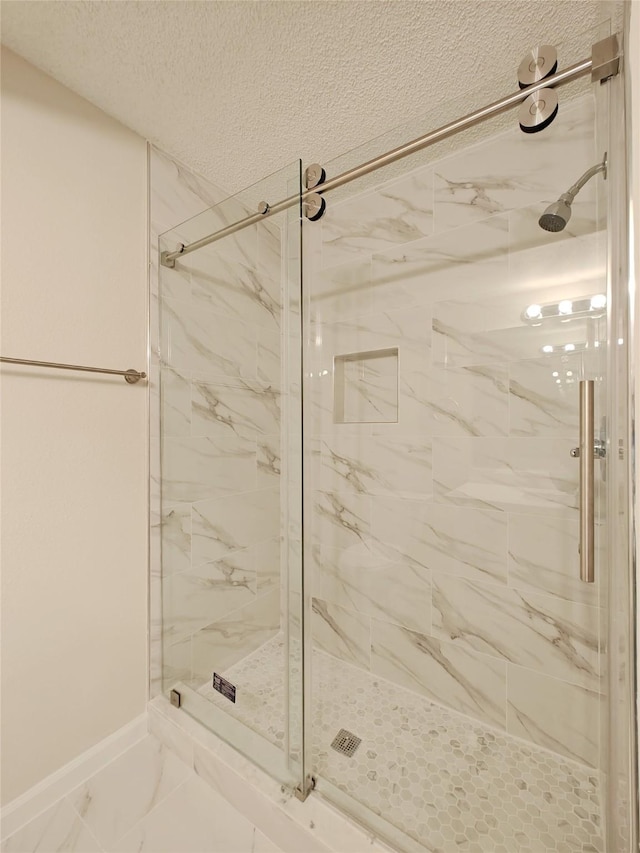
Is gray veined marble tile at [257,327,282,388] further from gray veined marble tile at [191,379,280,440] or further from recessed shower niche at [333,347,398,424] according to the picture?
recessed shower niche at [333,347,398,424]

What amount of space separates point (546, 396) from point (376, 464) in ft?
2.09

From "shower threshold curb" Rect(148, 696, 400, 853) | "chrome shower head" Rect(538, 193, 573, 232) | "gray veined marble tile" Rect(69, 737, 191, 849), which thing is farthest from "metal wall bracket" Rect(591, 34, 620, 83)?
"gray veined marble tile" Rect(69, 737, 191, 849)

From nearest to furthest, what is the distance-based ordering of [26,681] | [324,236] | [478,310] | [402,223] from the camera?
[26,681] → [478,310] → [402,223] → [324,236]

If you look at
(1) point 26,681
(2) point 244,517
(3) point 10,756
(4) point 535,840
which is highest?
(2) point 244,517

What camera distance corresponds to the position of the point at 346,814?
943mm

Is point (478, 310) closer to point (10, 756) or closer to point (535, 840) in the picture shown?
point (535, 840)

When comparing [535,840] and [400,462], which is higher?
[400,462]

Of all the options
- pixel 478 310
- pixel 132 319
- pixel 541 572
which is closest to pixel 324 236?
pixel 478 310

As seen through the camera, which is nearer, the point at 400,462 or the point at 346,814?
the point at 346,814

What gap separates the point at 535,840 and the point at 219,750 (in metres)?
0.84

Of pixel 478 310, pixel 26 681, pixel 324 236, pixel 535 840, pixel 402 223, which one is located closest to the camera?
pixel 535 840

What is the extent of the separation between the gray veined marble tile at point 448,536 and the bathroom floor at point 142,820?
0.91 metres

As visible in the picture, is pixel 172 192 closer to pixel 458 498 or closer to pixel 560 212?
pixel 560 212

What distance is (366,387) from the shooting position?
1.57 meters
